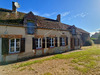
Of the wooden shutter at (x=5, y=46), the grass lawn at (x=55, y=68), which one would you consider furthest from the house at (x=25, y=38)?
the grass lawn at (x=55, y=68)

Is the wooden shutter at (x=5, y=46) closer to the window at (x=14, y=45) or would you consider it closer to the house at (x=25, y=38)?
the house at (x=25, y=38)

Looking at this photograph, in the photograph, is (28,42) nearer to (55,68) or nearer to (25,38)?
(25,38)

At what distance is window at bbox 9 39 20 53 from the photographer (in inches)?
257

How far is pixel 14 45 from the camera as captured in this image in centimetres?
666

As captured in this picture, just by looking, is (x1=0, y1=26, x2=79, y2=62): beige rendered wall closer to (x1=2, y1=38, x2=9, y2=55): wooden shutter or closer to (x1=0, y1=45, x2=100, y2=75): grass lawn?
(x1=2, y1=38, x2=9, y2=55): wooden shutter

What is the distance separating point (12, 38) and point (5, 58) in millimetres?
2270

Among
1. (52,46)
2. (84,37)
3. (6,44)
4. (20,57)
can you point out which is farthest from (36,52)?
(84,37)

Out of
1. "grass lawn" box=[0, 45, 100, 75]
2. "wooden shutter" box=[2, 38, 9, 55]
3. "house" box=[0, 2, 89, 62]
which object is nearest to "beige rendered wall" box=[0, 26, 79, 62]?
"house" box=[0, 2, 89, 62]

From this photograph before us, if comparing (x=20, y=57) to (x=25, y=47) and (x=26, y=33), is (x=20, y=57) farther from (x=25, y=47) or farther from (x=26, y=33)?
(x=26, y=33)

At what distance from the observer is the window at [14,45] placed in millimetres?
6521

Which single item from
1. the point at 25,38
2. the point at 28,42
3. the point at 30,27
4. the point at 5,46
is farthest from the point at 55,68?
the point at 30,27

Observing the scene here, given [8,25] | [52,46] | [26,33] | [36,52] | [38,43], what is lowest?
[36,52]

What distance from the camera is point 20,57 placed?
22.7 ft

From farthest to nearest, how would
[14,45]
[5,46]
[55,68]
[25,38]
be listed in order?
[25,38] → [14,45] → [5,46] → [55,68]
